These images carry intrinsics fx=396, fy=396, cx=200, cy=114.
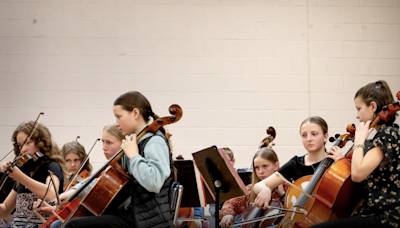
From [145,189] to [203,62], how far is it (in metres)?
2.70

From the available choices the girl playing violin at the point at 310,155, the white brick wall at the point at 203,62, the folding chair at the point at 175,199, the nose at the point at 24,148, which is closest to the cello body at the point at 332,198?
the girl playing violin at the point at 310,155

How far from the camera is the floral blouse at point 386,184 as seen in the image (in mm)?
1839

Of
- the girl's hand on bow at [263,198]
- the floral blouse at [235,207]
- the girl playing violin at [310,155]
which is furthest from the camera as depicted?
the floral blouse at [235,207]

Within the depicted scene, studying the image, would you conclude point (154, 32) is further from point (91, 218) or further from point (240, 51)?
point (91, 218)

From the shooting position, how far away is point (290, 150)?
4.39m

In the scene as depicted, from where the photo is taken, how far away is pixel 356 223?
1.85 meters

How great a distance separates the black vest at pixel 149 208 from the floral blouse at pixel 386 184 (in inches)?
38.1

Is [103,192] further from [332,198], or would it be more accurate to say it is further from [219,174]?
[332,198]

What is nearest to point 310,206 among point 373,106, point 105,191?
point 373,106

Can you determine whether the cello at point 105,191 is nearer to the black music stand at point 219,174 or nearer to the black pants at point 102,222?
the black pants at point 102,222

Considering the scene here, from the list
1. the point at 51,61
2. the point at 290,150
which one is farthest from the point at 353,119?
the point at 51,61

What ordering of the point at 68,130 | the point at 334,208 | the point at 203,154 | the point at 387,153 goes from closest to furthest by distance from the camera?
the point at 387,153, the point at 334,208, the point at 203,154, the point at 68,130

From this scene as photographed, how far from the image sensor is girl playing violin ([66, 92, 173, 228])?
1913 mm

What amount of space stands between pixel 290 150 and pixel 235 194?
2383mm
